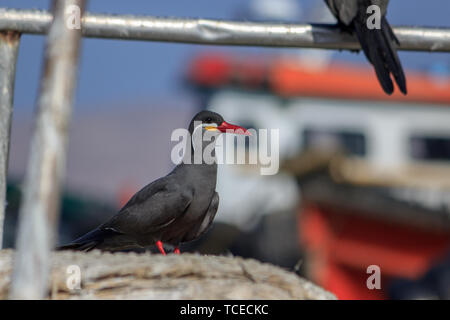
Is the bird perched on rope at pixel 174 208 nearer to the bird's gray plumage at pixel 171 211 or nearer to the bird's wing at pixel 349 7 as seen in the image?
the bird's gray plumage at pixel 171 211

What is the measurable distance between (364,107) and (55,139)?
796 inches

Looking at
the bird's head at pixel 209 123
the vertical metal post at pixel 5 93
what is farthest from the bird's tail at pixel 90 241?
the bird's head at pixel 209 123

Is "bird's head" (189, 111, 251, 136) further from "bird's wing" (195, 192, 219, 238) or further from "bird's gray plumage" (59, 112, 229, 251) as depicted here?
"bird's wing" (195, 192, 219, 238)

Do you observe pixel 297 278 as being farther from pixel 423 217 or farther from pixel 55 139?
pixel 423 217

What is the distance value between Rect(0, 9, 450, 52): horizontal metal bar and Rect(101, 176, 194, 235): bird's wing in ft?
1.90

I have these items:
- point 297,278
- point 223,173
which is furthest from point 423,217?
point 223,173

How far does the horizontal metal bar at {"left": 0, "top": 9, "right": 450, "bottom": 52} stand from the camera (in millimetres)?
2043

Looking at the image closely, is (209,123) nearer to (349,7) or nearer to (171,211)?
(171,211)

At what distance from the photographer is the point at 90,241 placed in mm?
2133

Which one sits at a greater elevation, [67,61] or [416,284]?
[67,61]

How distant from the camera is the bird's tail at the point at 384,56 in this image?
256cm

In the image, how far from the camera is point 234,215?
2045cm

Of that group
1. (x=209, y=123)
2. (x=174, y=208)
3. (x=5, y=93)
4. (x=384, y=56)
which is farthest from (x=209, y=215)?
(x=384, y=56)
